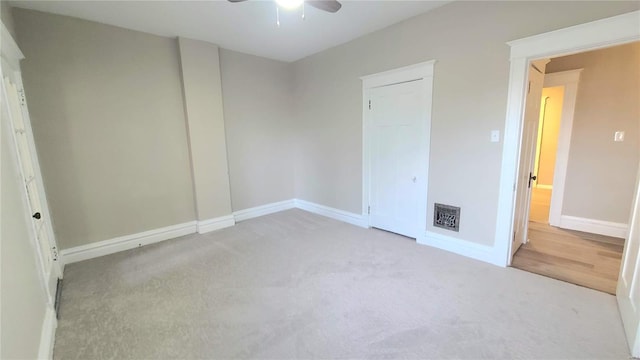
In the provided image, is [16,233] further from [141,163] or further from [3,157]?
[141,163]

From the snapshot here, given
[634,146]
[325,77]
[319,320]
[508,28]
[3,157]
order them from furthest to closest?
[325,77]
[634,146]
[508,28]
[319,320]
[3,157]

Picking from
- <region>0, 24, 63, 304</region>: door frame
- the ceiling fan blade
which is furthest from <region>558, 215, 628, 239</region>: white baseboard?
<region>0, 24, 63, 304</region>: door frame

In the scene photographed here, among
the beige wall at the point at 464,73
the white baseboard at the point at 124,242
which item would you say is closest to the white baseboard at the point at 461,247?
the beige wall at the point at 464,73

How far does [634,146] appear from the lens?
3.30 metres

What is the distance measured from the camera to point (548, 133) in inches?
250

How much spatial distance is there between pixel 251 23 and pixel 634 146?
16.0ft

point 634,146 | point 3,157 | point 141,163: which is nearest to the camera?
point 3,157

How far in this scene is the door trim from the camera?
3.67 m

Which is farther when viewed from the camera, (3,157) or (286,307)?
(286,307)

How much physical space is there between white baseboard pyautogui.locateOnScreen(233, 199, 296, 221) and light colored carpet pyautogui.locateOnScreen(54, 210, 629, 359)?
50.1 inches

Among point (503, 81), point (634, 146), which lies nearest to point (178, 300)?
point (503, 81)

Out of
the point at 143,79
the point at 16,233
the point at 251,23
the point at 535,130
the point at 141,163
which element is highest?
the point at 251,23

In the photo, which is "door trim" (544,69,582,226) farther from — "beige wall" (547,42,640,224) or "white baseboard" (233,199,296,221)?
"white baseboard" (233,199,296,221)

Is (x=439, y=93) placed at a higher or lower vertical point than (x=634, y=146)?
higher
